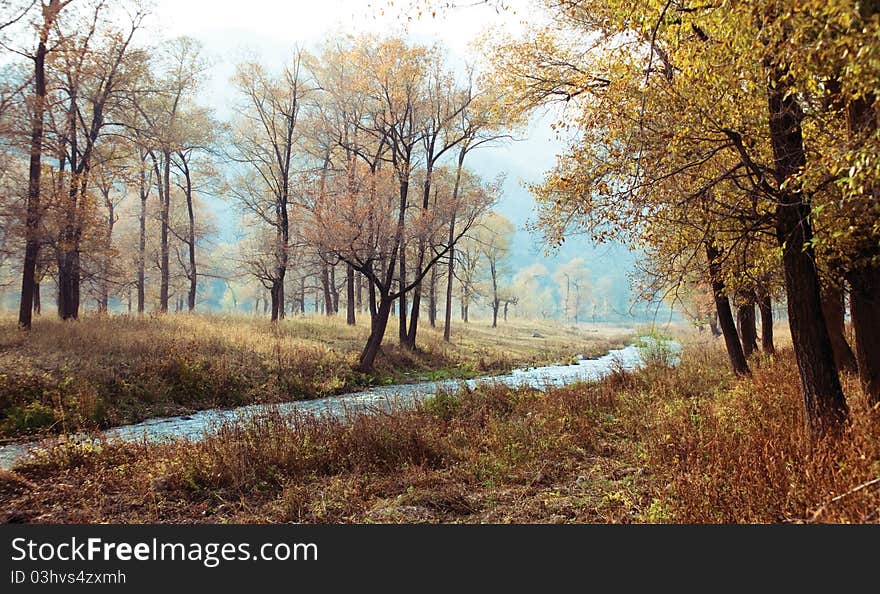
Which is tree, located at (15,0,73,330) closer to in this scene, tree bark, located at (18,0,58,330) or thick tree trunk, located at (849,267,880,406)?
tree bark, located at (18,0,58,330)

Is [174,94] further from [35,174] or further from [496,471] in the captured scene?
[496,471]

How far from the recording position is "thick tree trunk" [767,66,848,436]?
20.7 ft

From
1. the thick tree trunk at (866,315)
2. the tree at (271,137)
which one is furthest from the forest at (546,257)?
the tree at (271,137)

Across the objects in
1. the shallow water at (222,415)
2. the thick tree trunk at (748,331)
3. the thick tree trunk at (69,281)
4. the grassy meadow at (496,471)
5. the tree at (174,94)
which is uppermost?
the tree at (174,94)

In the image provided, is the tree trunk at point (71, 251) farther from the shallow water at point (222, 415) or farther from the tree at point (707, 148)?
Answer: the tree at point (707, 148)

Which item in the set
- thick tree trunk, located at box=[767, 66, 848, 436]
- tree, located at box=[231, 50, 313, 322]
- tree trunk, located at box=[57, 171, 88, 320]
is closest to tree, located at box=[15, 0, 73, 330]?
tree trunk, located at box=[57, 171, 88, 320]

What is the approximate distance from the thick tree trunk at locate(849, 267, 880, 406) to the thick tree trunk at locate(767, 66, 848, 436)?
1.50 meters

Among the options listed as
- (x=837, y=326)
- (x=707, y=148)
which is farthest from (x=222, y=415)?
(x=837, y=326)

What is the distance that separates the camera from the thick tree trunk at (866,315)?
24.3 feet

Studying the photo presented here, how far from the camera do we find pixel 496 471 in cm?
712

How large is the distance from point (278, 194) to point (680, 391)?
82.7ft

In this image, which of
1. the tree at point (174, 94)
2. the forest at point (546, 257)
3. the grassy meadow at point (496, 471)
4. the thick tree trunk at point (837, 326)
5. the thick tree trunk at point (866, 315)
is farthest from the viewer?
the tree at point (174, 94)

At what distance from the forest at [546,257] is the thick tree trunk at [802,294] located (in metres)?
0.04

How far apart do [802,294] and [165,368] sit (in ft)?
52.3
